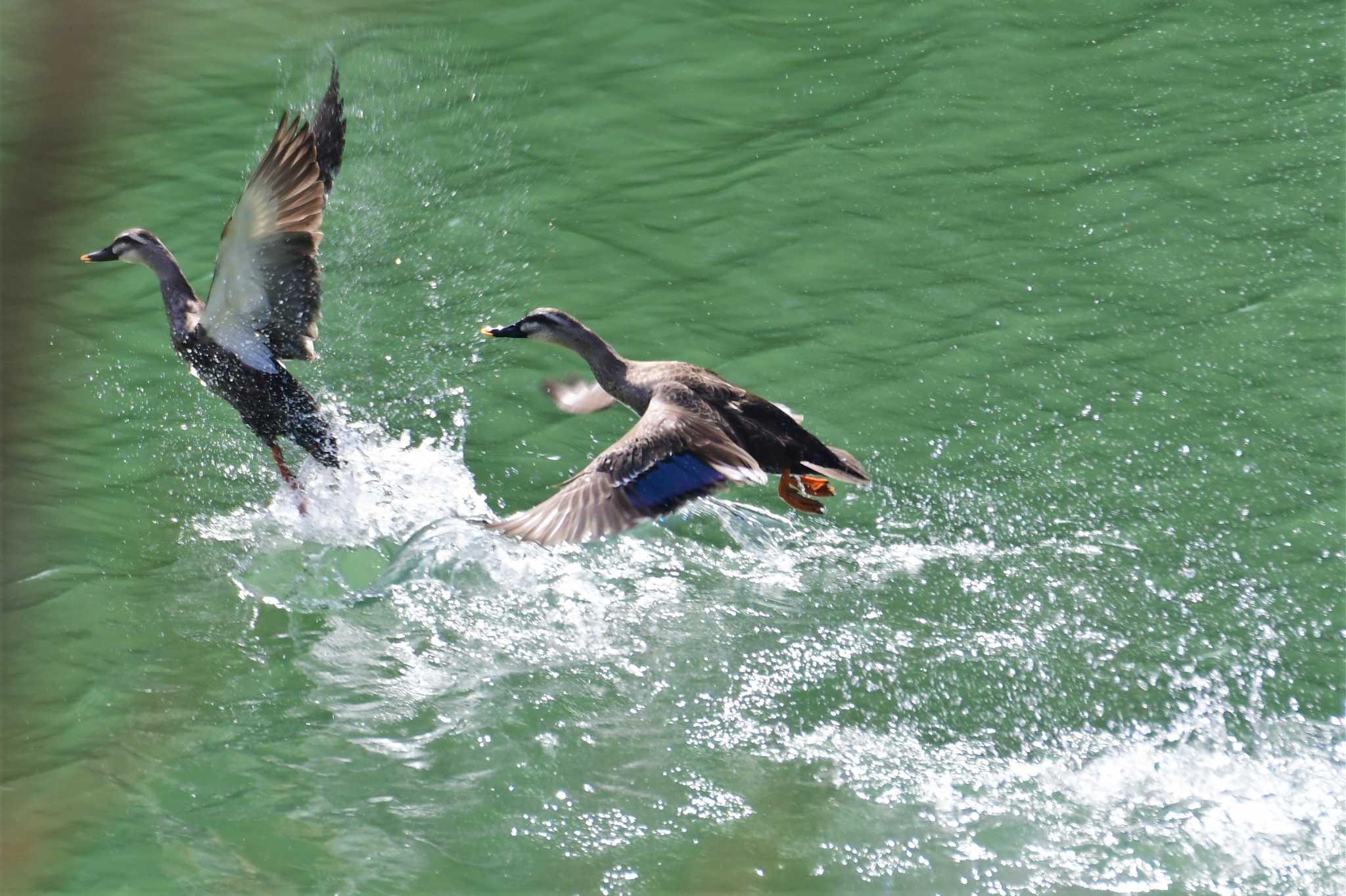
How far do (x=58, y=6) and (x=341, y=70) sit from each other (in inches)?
401

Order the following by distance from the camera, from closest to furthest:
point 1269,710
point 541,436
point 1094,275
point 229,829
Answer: point 229,829 → point 1269,710 → point 541,436 → point 1094,275

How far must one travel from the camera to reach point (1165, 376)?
7500 millimetres

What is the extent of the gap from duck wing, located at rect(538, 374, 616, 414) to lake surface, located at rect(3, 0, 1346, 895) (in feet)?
1.02

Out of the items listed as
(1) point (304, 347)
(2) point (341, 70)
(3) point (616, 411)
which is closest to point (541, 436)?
(3) point (616, 411)

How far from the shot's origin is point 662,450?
18.0ft

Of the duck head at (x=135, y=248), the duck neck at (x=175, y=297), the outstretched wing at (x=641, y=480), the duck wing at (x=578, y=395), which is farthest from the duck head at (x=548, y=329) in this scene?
the duck head at (x=135, y=248)

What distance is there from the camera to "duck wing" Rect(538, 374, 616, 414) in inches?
273

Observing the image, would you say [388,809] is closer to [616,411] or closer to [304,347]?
[304,347]

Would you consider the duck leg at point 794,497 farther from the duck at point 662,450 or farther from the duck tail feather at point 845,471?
the duck tail feather at point 845,471

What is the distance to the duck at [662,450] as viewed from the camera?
5172 mm

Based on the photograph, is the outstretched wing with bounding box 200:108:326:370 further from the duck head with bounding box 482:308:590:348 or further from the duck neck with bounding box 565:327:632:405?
the duck neck with bounding box 565:327:632:405

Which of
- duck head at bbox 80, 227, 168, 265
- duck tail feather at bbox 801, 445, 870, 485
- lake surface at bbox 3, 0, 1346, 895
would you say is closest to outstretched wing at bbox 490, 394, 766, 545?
duck tail feather at bbox 801, 445, 870, 485

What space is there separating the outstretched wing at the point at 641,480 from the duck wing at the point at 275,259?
69.2 inches

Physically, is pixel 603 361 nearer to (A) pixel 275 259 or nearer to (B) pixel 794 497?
(B) pixel 794 497
